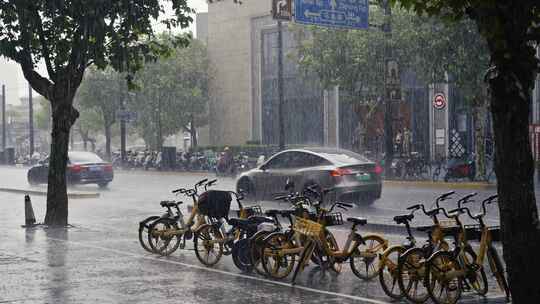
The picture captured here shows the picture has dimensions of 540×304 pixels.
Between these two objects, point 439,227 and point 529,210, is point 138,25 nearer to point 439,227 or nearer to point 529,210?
point 439,227

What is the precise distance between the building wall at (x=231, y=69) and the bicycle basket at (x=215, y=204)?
47.2 meters

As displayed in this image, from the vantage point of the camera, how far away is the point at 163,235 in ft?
42.5

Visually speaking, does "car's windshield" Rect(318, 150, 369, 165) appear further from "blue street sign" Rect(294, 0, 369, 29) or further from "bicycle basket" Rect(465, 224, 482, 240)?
→ "bicycle basket" Rect(465, 224, 482, 240)

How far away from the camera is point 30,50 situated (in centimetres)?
1747

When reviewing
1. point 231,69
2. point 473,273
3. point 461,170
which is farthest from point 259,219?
point 231,69

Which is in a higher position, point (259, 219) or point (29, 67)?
point (29, 67)

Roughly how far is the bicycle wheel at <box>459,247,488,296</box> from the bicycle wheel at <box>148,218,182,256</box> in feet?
16.3

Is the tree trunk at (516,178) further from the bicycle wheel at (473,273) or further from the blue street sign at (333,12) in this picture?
the blue street sign at (333,12)

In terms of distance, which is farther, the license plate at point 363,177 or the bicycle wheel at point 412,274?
the license plate at point 363,177

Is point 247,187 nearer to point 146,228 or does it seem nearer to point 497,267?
point 146,228

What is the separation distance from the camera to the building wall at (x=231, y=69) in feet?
197

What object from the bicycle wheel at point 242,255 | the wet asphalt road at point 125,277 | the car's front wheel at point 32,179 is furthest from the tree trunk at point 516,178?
the car's front wheel at point 32,179

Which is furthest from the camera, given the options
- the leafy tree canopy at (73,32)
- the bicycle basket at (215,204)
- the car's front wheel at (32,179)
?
the car's front wheel at (32,179)

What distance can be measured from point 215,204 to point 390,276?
3302 millimetres
